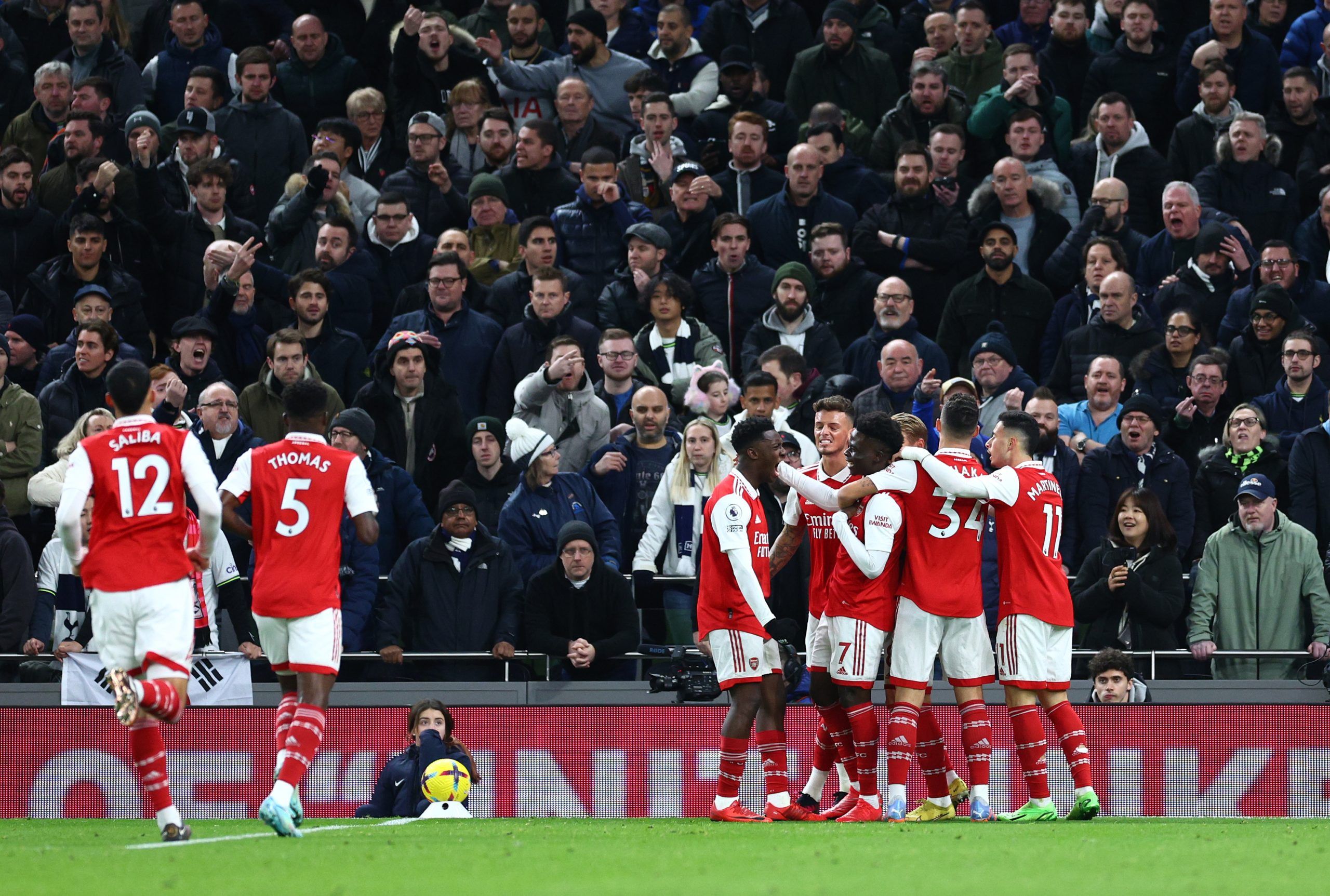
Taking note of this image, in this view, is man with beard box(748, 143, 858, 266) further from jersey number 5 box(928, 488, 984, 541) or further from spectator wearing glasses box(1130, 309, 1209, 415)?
jersey number 5 box(928, 488, 984, 541)

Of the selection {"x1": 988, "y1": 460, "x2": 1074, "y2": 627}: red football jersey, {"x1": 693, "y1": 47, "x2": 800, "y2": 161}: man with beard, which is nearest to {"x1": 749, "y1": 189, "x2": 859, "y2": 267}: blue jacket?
{"x1": 693, "y1": 47, "x2": 800, "y2": 161}: man with beard

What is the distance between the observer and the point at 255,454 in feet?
31.5

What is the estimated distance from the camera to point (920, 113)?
1777 centimetres

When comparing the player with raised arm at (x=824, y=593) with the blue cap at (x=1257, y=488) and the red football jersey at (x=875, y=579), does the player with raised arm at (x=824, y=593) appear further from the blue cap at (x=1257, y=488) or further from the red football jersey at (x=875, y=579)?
the blue cap at (x=1257, y=488)

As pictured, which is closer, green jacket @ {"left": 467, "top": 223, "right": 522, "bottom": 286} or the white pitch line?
the white pitch line

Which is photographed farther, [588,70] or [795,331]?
[588,70]

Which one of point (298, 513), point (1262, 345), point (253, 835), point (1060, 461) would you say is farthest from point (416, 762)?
point (1262, 345)

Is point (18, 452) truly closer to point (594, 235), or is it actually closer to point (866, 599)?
point (594, 235)

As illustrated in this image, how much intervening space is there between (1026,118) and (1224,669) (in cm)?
632

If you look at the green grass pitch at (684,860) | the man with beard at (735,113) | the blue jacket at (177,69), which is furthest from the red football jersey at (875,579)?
the blue jacket at (177,69)

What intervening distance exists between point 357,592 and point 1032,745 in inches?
203

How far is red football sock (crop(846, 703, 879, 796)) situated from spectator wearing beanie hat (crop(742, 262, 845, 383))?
496cm

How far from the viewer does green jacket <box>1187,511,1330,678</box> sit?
12.7 metres

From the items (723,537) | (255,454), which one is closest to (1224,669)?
(723,537)
